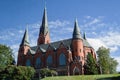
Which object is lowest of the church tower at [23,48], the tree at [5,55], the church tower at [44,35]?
the tree at [5,55]

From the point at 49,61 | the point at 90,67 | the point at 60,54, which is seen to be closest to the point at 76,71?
the point at 90,67

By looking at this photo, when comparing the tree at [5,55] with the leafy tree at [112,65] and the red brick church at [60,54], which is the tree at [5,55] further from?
the leafy tree at [112,65]

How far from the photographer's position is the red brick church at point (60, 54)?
68812 millimetres

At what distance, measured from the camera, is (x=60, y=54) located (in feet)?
243

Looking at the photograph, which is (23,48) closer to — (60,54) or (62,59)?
(60,54)

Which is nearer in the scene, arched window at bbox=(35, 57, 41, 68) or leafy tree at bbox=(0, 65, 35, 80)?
leafy tree at bbox=(0, 65, 35, 80)

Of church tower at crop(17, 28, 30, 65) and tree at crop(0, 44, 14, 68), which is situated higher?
church tower at crop(17, 28, 30, 65)

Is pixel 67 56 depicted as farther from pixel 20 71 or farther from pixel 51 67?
pixel 20 71

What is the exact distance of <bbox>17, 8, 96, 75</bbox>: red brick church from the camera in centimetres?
6881

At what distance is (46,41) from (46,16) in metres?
12.3

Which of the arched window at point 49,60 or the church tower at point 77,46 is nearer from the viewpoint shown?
the church tower at point 77,46

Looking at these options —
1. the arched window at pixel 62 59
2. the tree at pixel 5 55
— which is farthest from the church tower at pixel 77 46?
the tree at pixel 5 55

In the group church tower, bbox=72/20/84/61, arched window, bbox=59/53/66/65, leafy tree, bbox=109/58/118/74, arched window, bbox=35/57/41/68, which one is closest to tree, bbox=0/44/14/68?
arched window, bbox=35/57/41/68

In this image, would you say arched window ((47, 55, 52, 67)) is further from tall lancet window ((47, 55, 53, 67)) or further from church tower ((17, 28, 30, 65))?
church tower ((17, 28, 30, 65))
